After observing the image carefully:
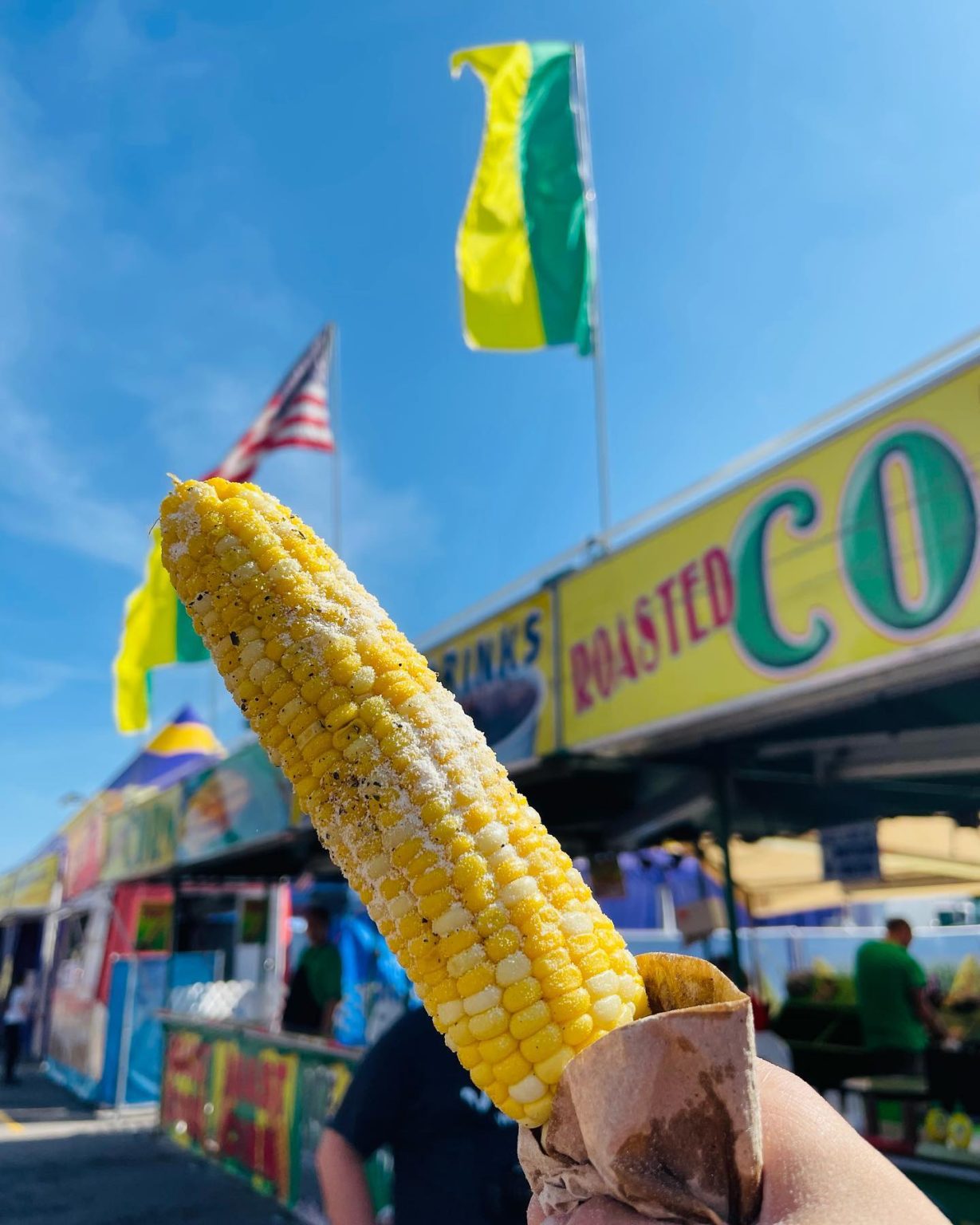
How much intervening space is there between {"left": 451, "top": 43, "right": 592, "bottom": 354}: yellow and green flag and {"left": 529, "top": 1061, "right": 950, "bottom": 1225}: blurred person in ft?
25.3

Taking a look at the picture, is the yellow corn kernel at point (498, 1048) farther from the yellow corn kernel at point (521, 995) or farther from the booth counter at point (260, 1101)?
the booth counter at point (260, 1101)

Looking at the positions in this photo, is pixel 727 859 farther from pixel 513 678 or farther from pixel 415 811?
pixel 415 811

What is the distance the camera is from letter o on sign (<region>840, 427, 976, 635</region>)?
11.8 feet

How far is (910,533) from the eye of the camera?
3781 mm

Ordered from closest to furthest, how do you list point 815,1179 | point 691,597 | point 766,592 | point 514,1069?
point 815,1179, point 514,1069, point 766,592, point 691,597

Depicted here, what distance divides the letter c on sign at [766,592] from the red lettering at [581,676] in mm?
1233

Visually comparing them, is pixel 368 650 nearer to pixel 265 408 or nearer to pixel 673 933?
pixel 265 408

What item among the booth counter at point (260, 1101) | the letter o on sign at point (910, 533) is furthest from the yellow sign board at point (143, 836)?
the letter o on sign at point (910, 533)

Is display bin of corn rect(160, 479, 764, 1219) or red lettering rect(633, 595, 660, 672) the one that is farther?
red lettering rect(633, 595, 660, 672)

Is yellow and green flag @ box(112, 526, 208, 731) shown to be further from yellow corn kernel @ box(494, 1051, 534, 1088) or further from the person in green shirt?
yellow corn kernel @ box(494, 1051, 534, 1088)

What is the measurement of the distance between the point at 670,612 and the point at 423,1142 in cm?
310

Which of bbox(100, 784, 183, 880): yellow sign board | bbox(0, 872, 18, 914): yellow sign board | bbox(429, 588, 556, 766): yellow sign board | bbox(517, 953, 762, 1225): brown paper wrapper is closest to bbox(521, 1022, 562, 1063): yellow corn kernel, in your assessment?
bbox(517, 953, 762, 1225): brown paper wrapper

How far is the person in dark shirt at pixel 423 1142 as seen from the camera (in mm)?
2553

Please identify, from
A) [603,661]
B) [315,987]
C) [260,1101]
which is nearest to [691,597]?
[603,661]
